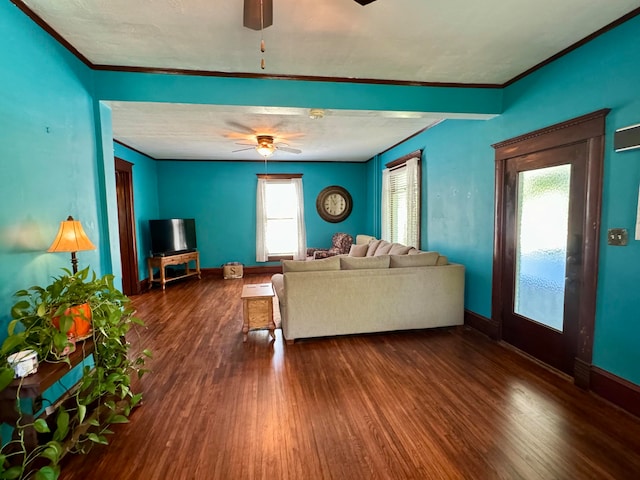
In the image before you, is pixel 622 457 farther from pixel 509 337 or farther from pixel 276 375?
pixel 276 375

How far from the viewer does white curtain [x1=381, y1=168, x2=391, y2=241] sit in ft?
19.4

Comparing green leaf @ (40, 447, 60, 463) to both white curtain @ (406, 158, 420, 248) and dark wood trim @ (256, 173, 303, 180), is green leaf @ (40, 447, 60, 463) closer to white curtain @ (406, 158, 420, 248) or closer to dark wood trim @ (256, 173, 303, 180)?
white curtain @ (406, 158, 420, 248)

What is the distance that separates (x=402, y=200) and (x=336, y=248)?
1.88 metres

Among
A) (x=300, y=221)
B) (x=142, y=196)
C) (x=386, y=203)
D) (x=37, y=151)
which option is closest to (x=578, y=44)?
(x=386, y=203)

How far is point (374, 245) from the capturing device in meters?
5.32

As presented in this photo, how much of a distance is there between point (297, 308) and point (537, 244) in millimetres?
2402

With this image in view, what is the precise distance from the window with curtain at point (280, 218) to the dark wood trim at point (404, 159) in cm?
222

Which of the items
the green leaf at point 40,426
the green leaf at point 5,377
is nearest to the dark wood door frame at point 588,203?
the green leaf at point 40,426

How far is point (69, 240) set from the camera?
75.7 inches

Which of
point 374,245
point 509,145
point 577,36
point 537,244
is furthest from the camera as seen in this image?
point 374,245

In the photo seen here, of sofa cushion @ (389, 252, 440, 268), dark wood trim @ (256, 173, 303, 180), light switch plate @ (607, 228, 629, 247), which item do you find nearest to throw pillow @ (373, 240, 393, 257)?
sofa cushion @ (389, 252, 440, 268)

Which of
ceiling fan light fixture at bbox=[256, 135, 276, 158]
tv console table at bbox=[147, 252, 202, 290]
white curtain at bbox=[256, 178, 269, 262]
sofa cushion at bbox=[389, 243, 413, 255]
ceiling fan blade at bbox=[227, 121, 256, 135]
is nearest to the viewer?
ceiling fan blade at bbox=[227, 121, 256, 135]

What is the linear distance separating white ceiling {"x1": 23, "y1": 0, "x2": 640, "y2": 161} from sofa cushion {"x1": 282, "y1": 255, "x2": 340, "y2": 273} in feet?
5.10

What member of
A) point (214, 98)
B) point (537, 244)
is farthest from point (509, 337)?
point (214, 98)
